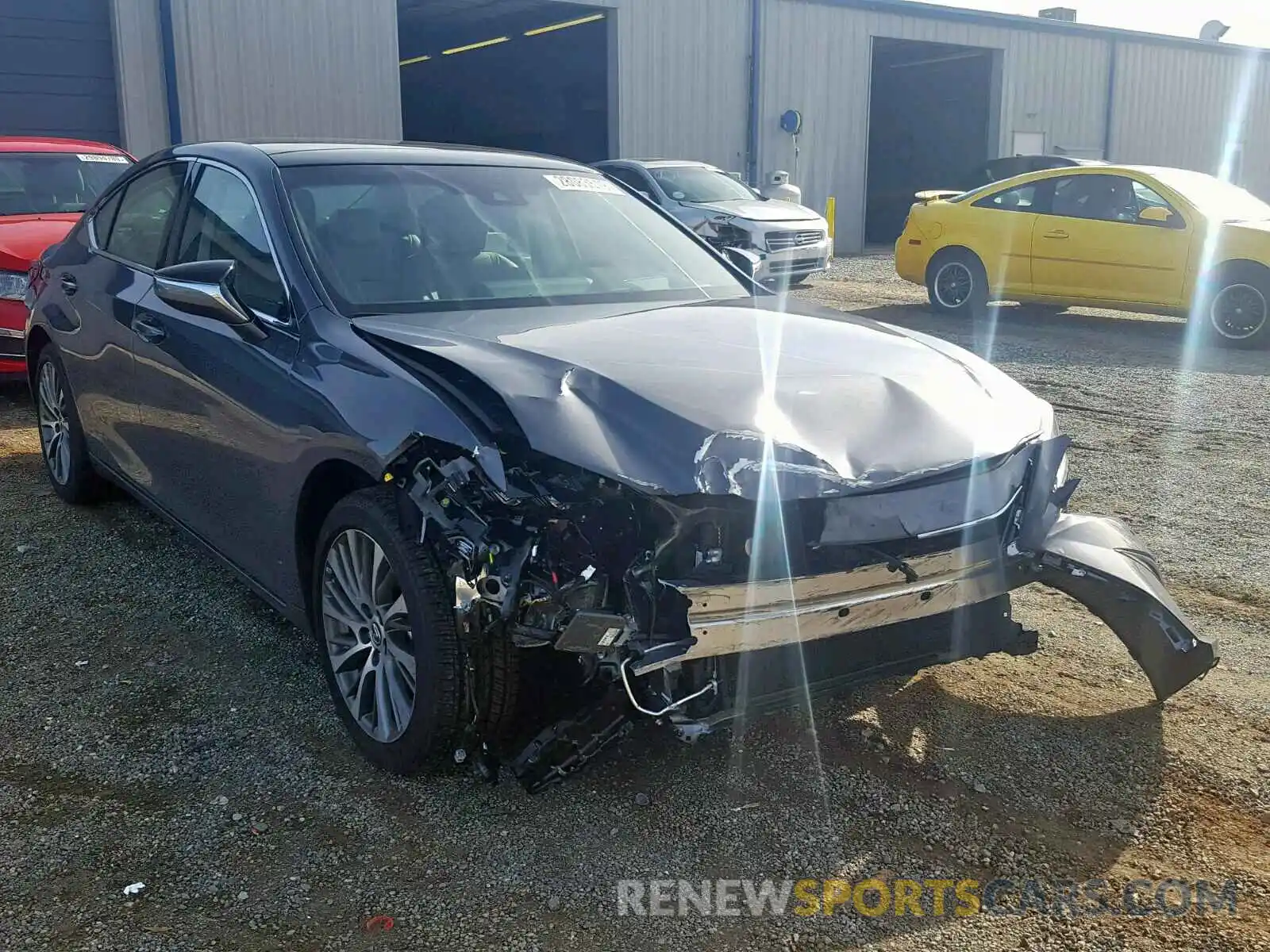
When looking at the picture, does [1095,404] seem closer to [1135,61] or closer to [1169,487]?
[1169,487]

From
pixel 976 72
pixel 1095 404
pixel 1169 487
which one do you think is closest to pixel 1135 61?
pixel 976 72

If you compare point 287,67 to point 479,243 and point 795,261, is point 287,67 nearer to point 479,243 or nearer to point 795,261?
point 795,261

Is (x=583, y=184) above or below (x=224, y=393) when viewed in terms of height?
above

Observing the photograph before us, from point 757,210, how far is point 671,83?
644 cm

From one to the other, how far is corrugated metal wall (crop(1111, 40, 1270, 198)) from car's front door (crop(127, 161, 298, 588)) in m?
27.1

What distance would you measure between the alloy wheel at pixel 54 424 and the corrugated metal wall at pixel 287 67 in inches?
441

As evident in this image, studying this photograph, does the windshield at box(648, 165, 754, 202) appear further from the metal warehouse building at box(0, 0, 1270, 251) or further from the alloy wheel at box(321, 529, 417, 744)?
the alloy wheel at box(321, 529, 417, 744)

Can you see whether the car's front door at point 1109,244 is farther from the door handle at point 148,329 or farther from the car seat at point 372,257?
the door handle at point 148,329

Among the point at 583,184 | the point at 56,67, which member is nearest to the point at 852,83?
the point at 56,67

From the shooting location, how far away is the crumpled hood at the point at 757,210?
15.0 m

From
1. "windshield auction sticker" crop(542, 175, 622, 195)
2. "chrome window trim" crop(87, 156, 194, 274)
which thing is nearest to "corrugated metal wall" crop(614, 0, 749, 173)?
"chrome window trim" crop(87, 156, 194, 274)

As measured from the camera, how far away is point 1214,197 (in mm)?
11375

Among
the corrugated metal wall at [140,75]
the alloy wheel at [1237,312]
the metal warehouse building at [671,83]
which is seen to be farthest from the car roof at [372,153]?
the metal warehouse building at [671,83]

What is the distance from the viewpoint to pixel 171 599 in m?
4.50
